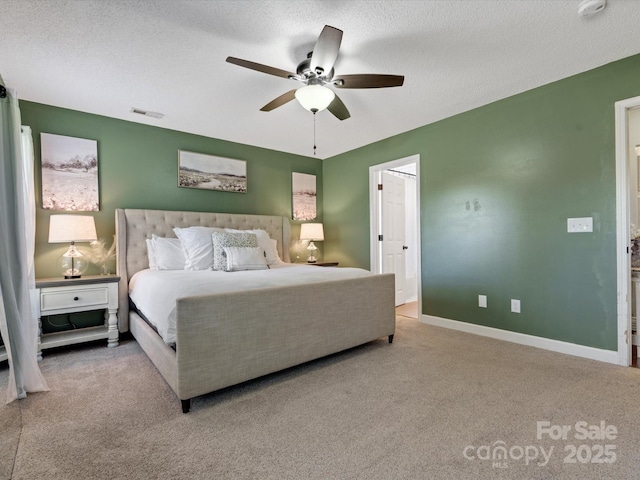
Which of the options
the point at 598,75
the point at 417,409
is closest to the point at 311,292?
the point at 417,409

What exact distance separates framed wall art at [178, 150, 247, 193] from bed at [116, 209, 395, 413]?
88cm

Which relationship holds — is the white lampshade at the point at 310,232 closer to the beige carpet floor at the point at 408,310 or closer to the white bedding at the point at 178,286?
the beige carpet floor at the point at 408,310

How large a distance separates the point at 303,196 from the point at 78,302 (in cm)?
329

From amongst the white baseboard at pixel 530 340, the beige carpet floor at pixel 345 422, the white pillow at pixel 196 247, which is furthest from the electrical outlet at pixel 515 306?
the white pillow at pixel 196 247

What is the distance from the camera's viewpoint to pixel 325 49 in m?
1.90

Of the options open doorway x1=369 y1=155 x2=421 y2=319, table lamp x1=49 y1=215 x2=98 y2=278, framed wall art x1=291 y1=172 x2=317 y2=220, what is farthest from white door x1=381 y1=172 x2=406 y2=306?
table lamp x1=49 y1=215 x2=98 y2=278

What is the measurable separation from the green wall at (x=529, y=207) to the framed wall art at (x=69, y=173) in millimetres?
3698

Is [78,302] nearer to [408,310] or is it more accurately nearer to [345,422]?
[345,422]

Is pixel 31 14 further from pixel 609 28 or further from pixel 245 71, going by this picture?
pixel 609 28

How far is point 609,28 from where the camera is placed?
81.1 inches

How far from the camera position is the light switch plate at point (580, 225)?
103 inches

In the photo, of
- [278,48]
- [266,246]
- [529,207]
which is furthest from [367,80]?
[266,246]

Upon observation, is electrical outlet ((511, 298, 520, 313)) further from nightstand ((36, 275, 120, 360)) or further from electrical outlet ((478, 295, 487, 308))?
nightstand ((36, 275, 120, 360))

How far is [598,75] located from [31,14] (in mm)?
4147
